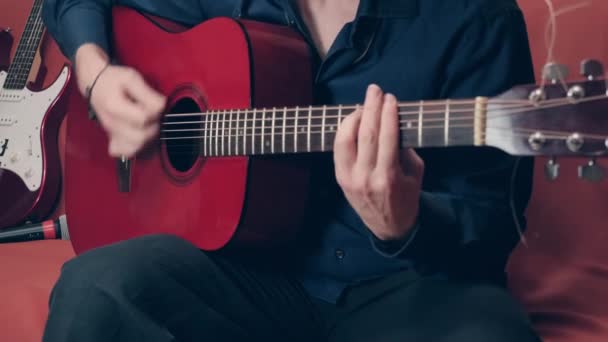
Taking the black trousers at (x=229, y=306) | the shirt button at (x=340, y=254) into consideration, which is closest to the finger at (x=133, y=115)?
the black trousers at (x=229, y=306)

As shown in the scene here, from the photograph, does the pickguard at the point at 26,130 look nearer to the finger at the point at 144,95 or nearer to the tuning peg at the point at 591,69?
the finger at the point at 144,95

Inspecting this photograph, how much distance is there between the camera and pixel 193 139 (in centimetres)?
109

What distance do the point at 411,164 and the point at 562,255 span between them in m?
0.51

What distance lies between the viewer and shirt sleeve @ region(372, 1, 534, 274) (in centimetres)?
91

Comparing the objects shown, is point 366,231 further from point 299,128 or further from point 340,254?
→ point 299,128

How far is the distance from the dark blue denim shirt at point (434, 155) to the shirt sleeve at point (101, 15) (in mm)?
250

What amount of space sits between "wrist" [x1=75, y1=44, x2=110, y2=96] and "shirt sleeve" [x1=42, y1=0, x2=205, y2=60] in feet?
0.05

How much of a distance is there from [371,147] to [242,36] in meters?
0.33

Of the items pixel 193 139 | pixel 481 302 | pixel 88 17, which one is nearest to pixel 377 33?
pixel 193 139

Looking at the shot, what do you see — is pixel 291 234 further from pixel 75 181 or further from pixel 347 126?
pixel 75 181

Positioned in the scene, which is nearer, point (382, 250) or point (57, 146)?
point (382, 250)

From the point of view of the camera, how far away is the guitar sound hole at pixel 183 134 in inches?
42.8

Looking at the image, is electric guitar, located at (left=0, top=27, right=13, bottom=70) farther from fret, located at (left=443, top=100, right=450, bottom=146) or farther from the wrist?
fret, located at (left=443, top=100, right=450, bottom=146)

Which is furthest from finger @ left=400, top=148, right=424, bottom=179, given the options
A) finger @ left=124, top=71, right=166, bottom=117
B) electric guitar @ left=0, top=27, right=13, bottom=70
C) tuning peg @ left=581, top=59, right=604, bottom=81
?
electric guitar @ left=0, top=27, right=13, bottom=70
